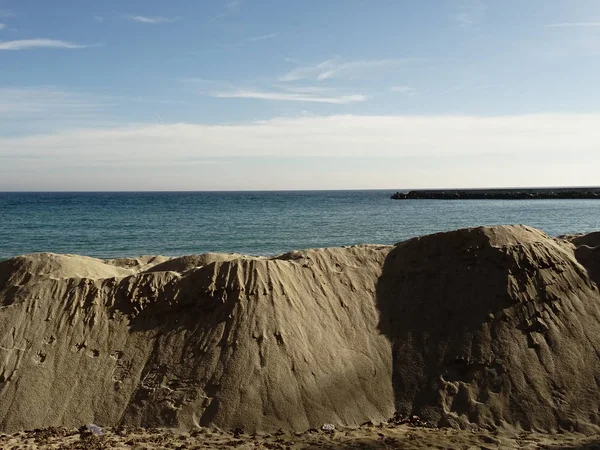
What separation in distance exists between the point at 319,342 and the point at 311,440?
2.53 meters

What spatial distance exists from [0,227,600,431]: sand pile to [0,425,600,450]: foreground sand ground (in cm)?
35

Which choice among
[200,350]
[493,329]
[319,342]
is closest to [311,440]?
[319,342]

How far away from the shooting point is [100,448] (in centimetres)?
920

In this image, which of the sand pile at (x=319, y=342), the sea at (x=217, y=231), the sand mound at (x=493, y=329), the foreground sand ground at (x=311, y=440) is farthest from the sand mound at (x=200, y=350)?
the sea at (x=217, y=231)

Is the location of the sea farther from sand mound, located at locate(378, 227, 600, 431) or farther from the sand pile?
sand mound, located at locate(378, 227, 600, 431)

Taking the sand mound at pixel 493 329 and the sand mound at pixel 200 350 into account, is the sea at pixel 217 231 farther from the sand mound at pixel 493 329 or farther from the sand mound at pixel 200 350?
the sand mound at pixel 493 329

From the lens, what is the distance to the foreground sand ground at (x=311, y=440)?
9.24m

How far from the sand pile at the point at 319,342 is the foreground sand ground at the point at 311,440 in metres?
0.35

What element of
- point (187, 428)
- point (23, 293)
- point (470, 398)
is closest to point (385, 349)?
point (470, 398)

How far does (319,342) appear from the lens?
1173cm

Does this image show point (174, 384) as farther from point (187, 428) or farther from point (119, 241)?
point (119, 241)

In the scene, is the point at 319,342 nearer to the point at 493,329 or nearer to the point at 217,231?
the point at 493,329

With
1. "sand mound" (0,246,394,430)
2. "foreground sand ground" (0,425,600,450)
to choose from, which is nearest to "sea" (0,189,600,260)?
"sand mound" (0,246,394,430)

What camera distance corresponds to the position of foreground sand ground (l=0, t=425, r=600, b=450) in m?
9.24
